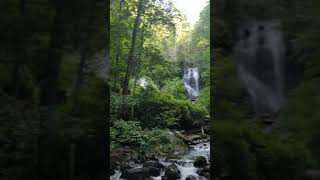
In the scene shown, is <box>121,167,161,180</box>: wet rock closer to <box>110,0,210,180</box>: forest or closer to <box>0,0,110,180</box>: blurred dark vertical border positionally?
<box>110,0,210,180</box>: forest

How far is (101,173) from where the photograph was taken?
4.40 meters

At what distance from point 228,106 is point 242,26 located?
0.88 m

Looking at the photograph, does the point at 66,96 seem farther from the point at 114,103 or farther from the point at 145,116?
the point at 145,116

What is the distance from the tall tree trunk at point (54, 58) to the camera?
4.31m

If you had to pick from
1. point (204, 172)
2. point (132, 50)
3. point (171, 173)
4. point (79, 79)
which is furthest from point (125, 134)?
point (79, 79)

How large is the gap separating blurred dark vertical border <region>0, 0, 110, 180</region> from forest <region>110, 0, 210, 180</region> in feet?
13.2

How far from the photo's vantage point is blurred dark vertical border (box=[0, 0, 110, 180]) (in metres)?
4.26

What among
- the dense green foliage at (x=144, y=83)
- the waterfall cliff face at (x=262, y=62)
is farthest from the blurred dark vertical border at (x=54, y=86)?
the dense green foliage at (x=144, y=83)

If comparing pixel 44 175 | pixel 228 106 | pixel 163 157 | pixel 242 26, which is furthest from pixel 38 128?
pixel 163 157

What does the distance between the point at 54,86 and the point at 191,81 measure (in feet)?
43.7

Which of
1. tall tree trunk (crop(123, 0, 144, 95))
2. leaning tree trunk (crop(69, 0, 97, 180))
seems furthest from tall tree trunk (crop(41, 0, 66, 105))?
tall tree trunk (crop(123, 0, 144, 95))

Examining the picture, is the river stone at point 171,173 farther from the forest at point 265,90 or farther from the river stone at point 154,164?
the forest at point 265,90

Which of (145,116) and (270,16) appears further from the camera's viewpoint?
(145,116)

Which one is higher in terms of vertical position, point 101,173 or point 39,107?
point 39,107
